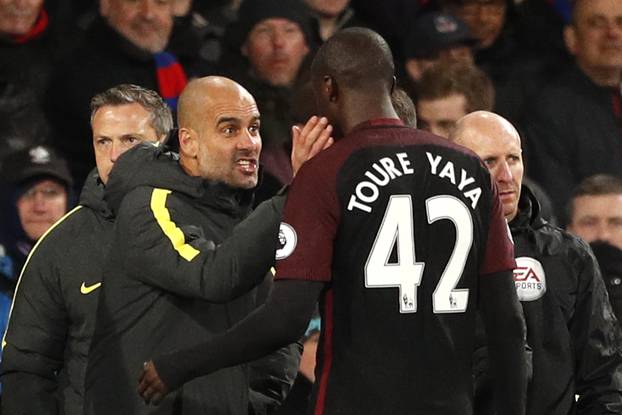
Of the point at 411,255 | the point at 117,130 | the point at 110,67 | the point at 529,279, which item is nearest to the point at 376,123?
the point at 411,255

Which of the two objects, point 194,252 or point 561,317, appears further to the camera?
point 561,317

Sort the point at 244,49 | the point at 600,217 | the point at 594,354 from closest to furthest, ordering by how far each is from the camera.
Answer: the point at 594,354 < the point at 600,217 < the point at 244,49

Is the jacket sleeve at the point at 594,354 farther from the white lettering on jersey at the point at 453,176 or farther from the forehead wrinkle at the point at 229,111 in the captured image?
the forehead wrinkle at the point at 229,111

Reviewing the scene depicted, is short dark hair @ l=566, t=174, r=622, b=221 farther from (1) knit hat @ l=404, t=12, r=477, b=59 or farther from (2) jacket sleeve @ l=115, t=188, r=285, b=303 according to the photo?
(2) jacket sleeve @ l=115, t=188, r=285, b=303

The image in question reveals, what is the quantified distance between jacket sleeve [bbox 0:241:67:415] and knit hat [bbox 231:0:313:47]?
248cm

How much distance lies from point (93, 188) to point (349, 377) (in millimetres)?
1497

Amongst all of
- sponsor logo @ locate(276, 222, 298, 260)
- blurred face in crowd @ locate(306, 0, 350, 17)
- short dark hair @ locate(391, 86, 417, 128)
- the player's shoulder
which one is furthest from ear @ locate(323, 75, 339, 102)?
blurred face in crowd @ locate(306, 0, 350, 17)

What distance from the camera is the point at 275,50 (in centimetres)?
675

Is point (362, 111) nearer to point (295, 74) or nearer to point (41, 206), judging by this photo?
point (41, 206)

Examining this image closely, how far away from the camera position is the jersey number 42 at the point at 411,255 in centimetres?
341

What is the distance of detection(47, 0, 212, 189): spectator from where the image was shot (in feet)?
20.5

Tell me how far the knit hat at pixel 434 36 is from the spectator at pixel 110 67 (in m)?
1.14

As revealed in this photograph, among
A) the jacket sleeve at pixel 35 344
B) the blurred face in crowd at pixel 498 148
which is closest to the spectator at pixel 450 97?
the blurred face in crowd at pixel 498 148

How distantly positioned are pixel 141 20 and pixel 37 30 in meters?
0.44
